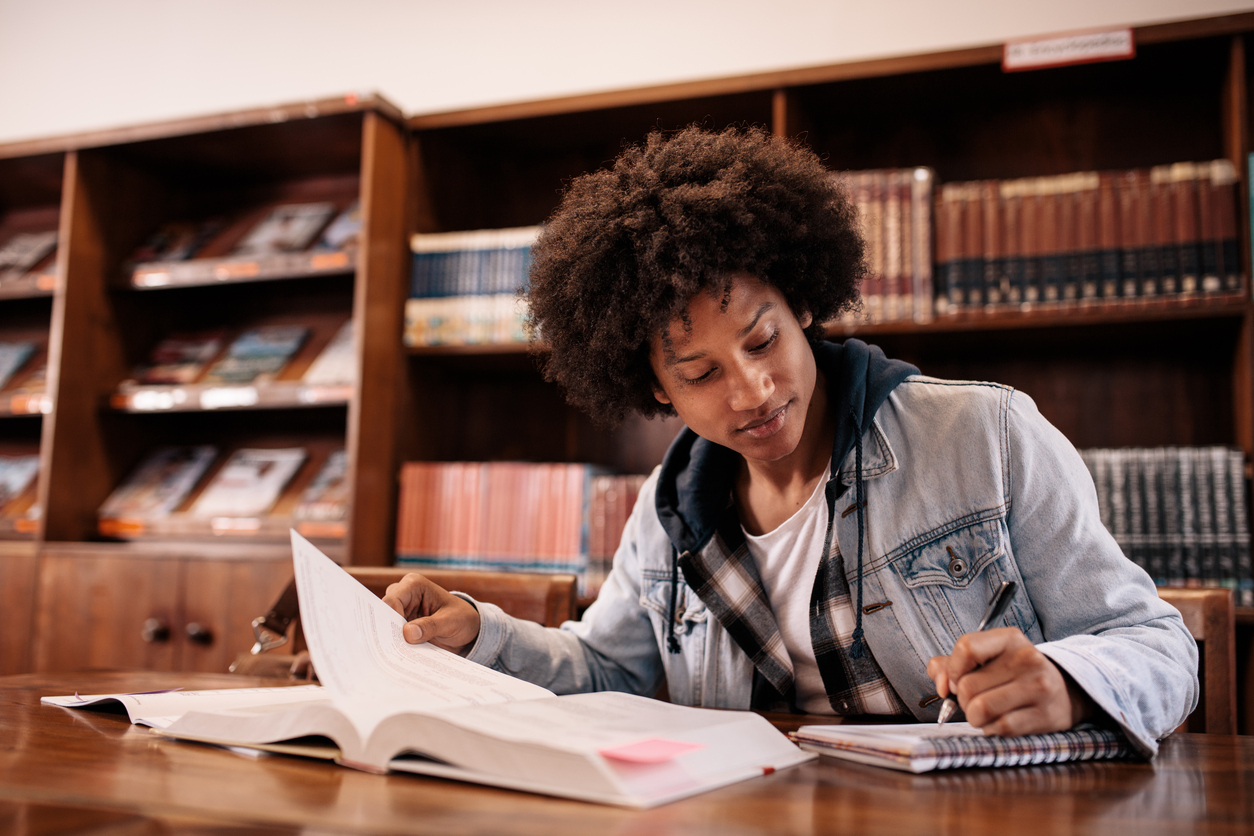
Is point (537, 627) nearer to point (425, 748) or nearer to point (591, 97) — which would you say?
point (425, 748)

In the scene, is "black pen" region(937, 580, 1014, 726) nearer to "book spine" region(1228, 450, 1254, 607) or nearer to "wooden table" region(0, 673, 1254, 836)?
"wooden table" region(0, 673, 1254, 836)

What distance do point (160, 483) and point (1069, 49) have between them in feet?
7.92

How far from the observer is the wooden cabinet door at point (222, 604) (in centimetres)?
218

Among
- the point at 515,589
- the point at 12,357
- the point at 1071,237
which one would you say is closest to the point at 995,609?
the point at 515,589

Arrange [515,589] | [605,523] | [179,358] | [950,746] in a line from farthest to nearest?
[179,358]
[605,523]
[515,589]
[950,746]

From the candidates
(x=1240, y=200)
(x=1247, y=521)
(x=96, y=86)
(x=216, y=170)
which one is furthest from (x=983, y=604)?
(x=96, y=86)

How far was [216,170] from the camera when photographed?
2725 mm

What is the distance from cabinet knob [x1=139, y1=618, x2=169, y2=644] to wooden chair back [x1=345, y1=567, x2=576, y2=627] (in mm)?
1227

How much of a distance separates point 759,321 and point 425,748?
606 millimetres

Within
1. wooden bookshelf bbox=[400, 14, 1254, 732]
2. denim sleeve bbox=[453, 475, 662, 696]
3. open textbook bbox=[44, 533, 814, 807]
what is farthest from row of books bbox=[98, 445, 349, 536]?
open textbook bbox=[44, 533, 814, 807]

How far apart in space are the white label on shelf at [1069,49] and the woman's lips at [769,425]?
4.08ft

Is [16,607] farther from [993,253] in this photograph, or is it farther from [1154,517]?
[1154,517]

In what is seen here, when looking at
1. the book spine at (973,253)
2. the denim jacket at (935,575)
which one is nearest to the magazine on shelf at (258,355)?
the denim jacket at (935,575)

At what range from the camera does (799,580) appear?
1161 mm
